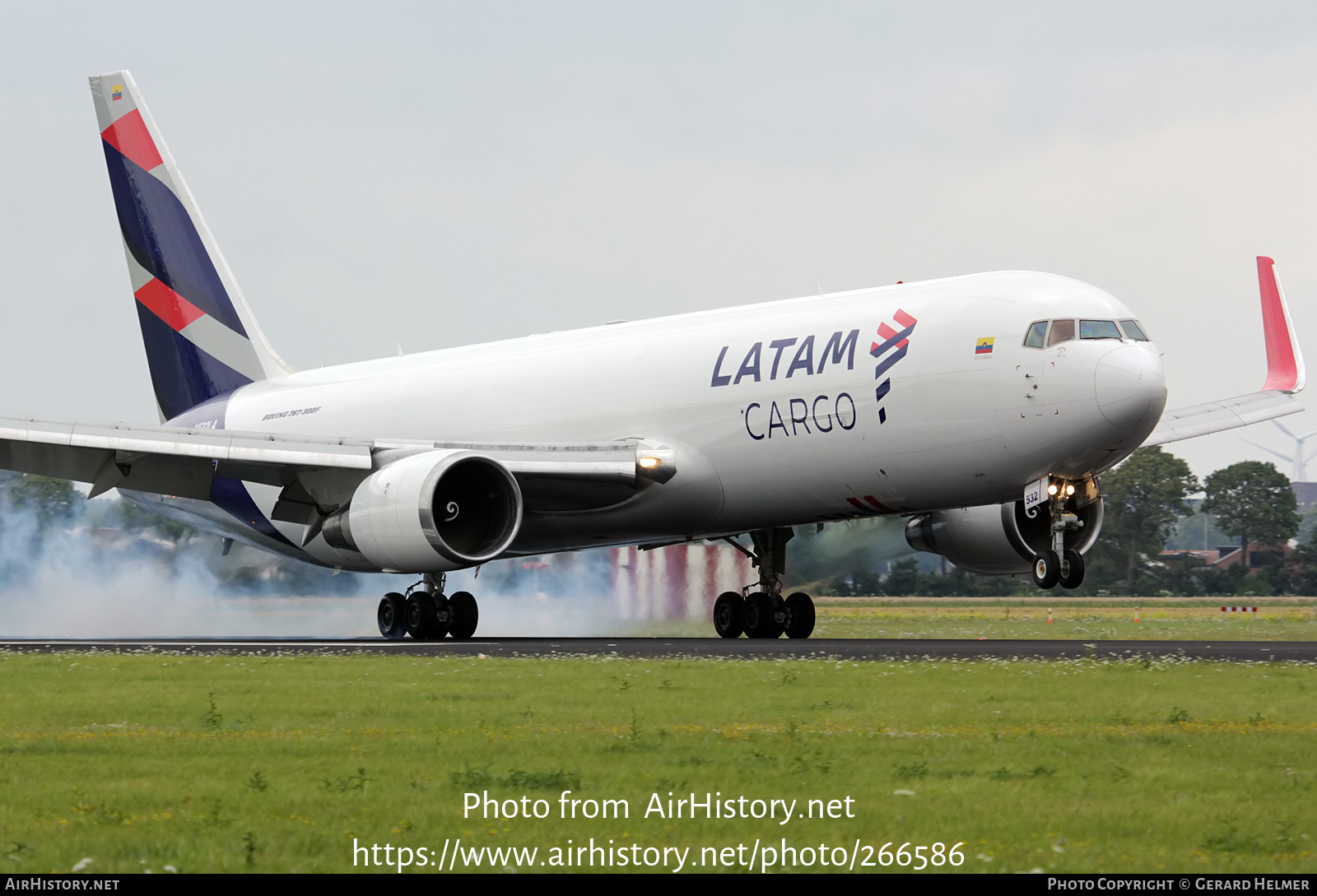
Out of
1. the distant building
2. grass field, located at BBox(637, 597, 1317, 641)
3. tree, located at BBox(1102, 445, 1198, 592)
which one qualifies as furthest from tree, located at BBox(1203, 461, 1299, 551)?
grass field, located at BBox(637, 597, 1317, 641)

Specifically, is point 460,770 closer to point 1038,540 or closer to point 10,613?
point 1038,540

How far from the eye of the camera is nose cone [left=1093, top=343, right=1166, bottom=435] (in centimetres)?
2070

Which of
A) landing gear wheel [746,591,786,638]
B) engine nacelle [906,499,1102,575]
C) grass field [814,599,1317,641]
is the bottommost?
grass field [814,599,1317,641]

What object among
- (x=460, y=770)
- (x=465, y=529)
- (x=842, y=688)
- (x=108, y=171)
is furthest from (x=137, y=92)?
(x=460, y=770)

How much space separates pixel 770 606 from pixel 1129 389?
26.9 ft

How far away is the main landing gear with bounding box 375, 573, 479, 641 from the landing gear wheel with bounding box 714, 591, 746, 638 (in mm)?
4251

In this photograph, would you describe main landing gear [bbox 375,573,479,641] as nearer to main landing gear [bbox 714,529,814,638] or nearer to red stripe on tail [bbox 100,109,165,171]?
main landing gear [bbox 714,529,814,638]

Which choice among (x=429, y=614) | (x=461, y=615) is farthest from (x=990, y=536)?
(x=429, y=614)

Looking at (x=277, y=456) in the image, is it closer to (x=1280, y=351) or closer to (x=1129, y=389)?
(x=1129, y=389)

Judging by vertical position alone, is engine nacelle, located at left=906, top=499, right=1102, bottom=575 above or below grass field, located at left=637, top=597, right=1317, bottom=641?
above

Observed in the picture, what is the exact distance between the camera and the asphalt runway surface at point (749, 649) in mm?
19344

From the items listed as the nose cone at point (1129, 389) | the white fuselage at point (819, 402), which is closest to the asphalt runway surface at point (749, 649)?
the white fuselage at point (819, 402)

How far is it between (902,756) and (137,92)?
28.0 metres

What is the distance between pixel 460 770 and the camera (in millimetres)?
9555
